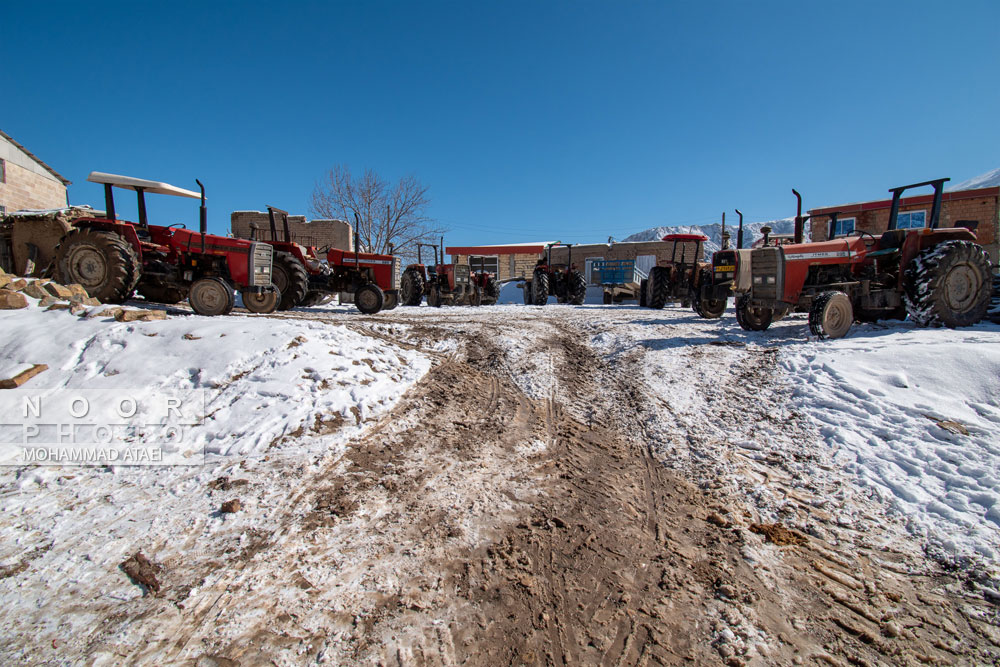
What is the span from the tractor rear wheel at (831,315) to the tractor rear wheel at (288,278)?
927 cm

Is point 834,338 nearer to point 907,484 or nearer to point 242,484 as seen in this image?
point 907,484

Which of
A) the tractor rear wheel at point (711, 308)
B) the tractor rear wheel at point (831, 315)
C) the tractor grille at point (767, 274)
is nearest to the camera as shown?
the tractor rear wheel at point (831, 315)

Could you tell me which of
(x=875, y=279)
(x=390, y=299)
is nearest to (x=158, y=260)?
(x=390, y=299)

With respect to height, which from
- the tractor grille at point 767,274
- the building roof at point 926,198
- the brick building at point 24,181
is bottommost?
the tractor grille at point 767,274

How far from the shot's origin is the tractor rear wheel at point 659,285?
44.3ft

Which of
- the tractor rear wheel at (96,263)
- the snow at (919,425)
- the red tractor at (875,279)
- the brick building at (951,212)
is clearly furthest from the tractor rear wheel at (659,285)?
the tractor rear wheel at (96,263)

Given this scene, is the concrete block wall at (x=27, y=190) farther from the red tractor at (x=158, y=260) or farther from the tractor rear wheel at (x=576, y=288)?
the tractor rear wheel at (x=576, y=288)

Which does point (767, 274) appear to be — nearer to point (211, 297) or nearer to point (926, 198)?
point (211, 297)

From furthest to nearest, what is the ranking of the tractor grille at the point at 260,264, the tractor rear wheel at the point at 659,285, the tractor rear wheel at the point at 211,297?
1. the tractor rear wheel at the point at 659,285
2. the tractor grille at the point at 260,264
3. the tractor rear wheel at the point at 211,297

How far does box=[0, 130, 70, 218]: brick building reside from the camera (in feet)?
64.3

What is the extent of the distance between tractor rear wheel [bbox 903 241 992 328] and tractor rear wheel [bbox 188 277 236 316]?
10592 millimetres

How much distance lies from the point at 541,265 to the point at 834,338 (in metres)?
11.9

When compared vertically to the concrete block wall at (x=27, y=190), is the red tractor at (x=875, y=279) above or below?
below

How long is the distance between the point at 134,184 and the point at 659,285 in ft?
40.5
